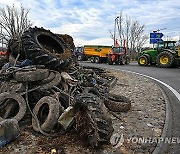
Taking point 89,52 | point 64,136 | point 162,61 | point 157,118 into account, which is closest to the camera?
point 64,136

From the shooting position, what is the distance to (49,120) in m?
4.72

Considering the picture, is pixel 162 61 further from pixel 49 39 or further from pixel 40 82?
pixel 40 82

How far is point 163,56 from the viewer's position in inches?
815

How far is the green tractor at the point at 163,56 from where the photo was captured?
19891mm

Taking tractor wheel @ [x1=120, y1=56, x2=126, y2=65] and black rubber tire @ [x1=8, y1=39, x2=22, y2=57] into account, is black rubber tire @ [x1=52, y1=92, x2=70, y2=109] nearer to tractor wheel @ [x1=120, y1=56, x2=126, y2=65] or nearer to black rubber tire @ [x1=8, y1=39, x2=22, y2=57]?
black rubber tire @ [x1=8, y1=39, x2=22, y2=57]

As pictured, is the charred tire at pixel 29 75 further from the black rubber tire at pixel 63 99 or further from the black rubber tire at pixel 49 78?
the black rubber tire at pixel 63 99

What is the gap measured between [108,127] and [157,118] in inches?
82.4

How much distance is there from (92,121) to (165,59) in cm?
1776

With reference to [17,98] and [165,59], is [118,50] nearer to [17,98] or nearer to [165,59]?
[165,59]

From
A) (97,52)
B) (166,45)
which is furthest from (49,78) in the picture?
(97,52)

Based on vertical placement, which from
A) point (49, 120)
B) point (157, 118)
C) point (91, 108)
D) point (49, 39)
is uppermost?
point (49, 39)

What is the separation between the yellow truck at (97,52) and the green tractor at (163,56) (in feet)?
22.2

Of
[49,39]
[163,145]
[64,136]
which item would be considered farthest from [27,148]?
[49,39]
